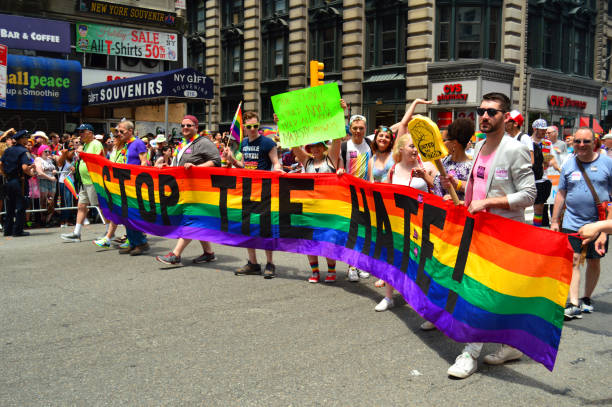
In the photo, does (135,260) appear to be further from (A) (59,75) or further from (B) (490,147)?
(A) (59,75)

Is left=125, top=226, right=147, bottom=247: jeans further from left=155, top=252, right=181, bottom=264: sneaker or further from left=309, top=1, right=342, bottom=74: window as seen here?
left=309, top=1, right=342, bottom=74: window

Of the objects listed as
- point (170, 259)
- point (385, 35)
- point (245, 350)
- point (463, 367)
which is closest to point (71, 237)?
point (170, 259)

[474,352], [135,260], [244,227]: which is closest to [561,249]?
[474,352]

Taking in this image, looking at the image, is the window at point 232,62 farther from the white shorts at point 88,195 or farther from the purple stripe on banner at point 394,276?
the purple stripe on banner at point 394,276

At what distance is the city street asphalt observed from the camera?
155 inches

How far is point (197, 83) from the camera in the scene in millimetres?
20797

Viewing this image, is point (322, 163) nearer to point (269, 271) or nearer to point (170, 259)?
point (269, 271)

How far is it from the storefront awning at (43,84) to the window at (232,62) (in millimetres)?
12065

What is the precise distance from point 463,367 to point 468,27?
23.3 m

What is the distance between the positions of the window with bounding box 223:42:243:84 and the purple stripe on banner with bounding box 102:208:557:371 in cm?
2800

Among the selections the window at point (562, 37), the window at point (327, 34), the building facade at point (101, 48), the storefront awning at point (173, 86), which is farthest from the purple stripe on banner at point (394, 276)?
the window at point (562, 37)

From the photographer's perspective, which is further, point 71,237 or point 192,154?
point 71,237

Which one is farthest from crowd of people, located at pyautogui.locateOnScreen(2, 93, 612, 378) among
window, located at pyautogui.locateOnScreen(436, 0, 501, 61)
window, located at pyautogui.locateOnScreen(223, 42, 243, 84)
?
window, located at pyautogui.locateOnScreen(223, 42, 243, 84)

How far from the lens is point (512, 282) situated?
13.6 ft
